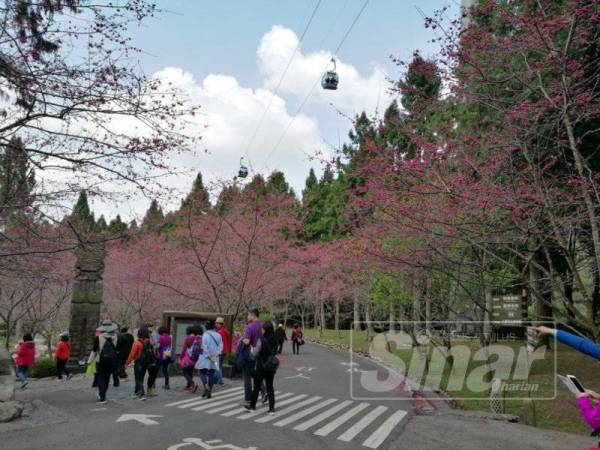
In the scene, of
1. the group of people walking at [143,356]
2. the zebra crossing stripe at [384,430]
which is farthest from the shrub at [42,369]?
the zebra crossing stripe at [384,430]

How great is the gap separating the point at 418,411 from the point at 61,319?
77.6ft

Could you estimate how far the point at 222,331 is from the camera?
1447 cm

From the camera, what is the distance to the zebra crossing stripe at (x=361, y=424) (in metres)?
7.97

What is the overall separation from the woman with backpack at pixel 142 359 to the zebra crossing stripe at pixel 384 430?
5333mm

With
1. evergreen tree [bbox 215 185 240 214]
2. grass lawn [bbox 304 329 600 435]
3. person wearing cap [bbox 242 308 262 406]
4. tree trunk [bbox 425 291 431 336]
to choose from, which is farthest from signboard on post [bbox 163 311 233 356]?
evergreen tree [bbox 215 185 240 214]

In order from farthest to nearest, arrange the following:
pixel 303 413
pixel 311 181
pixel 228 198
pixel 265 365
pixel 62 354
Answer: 1. pixel 311 181
2. pixel 228 198
3. pixel 62 354
4. pixel 303 413
5. pixel 265 365

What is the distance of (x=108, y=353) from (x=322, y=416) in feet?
15.1

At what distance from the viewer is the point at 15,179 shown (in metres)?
8.52

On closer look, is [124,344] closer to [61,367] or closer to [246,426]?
[61,367]

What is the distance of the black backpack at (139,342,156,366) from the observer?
1124 centimetres

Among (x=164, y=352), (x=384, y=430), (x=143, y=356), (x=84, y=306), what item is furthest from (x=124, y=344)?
(x=384, y=430)

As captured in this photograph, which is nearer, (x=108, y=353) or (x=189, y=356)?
(x=108, y=353)

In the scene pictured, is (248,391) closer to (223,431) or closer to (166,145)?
(223,431)

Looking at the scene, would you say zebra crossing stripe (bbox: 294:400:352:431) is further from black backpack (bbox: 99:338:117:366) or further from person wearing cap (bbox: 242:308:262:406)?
black backpack (bbox: 99:338:117:366)
